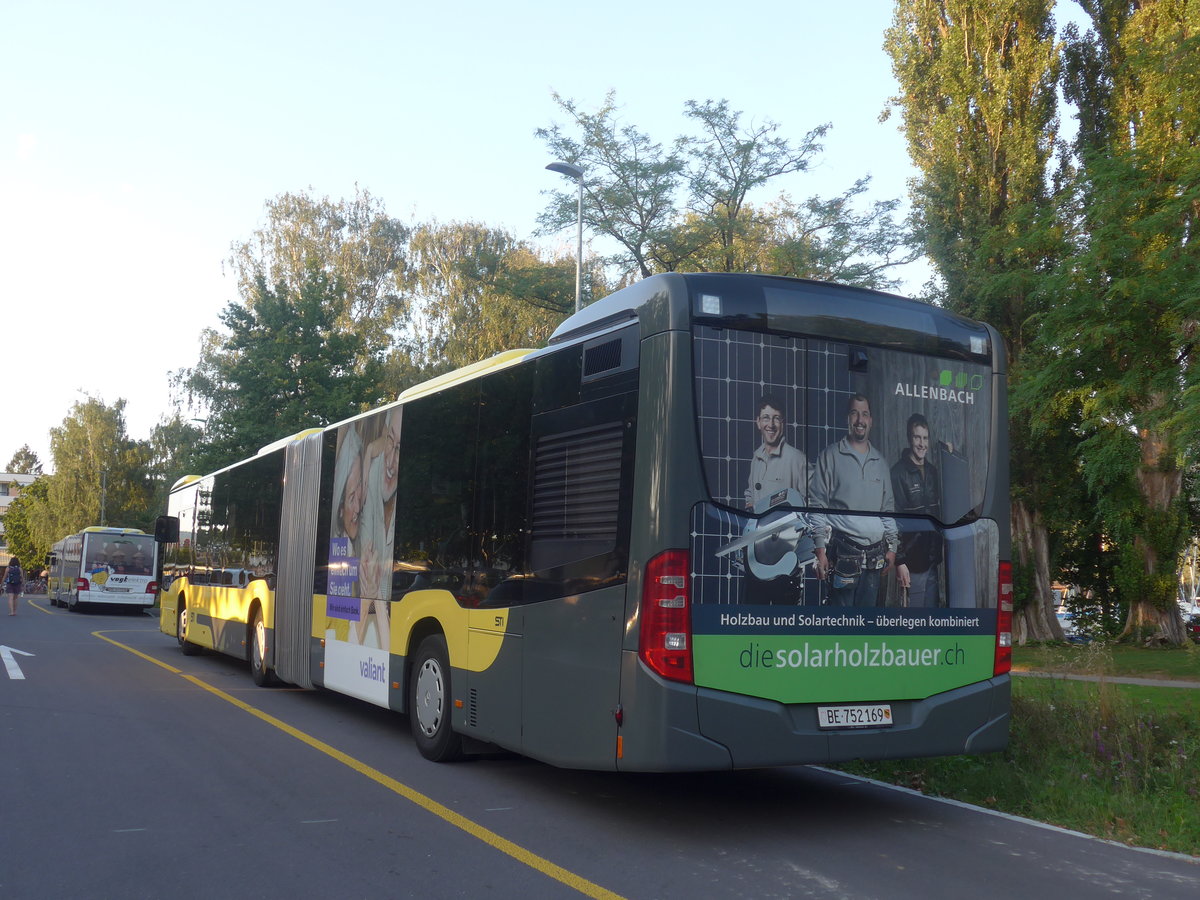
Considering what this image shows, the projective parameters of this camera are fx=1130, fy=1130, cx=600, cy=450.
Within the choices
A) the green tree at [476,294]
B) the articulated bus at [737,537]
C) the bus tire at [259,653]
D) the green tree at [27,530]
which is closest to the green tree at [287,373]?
the green tree at [476,294]

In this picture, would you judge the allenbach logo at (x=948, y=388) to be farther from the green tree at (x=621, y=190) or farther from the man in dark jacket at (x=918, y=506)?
the green tree at (x=621, y=190)

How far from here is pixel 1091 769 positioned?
8.30 meters

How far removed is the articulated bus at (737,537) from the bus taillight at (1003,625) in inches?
0.6

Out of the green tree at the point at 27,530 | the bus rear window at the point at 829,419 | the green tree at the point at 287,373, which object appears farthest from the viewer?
the green tree at the point at 27,530

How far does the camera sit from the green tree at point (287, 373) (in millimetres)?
36844

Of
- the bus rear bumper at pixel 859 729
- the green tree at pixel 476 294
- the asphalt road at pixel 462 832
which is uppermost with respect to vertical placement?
the green tree at pixel 476 294

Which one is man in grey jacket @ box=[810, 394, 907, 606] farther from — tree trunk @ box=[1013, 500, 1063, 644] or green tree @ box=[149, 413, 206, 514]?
green tree @ box=[149, 413, 206, 514]

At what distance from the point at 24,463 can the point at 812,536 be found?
570 feet

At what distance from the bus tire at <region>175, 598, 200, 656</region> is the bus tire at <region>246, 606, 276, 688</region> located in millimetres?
5198

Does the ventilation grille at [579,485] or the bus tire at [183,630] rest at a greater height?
the ventilation grille at [579,485]

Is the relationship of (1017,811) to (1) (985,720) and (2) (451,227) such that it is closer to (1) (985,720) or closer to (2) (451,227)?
(1) (985,720)

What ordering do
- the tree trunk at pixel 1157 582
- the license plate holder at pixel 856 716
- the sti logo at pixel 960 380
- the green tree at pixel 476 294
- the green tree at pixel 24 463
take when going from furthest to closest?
the green tree at pixel 24 463, the green tree at pixel 476 294, the tree trunk at pixel 1157 582, the sti logo at pixel 960 380, the license plate holder at pixel 856 716

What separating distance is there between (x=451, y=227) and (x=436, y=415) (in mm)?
41209

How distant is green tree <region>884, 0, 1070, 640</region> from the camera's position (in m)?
25.5
